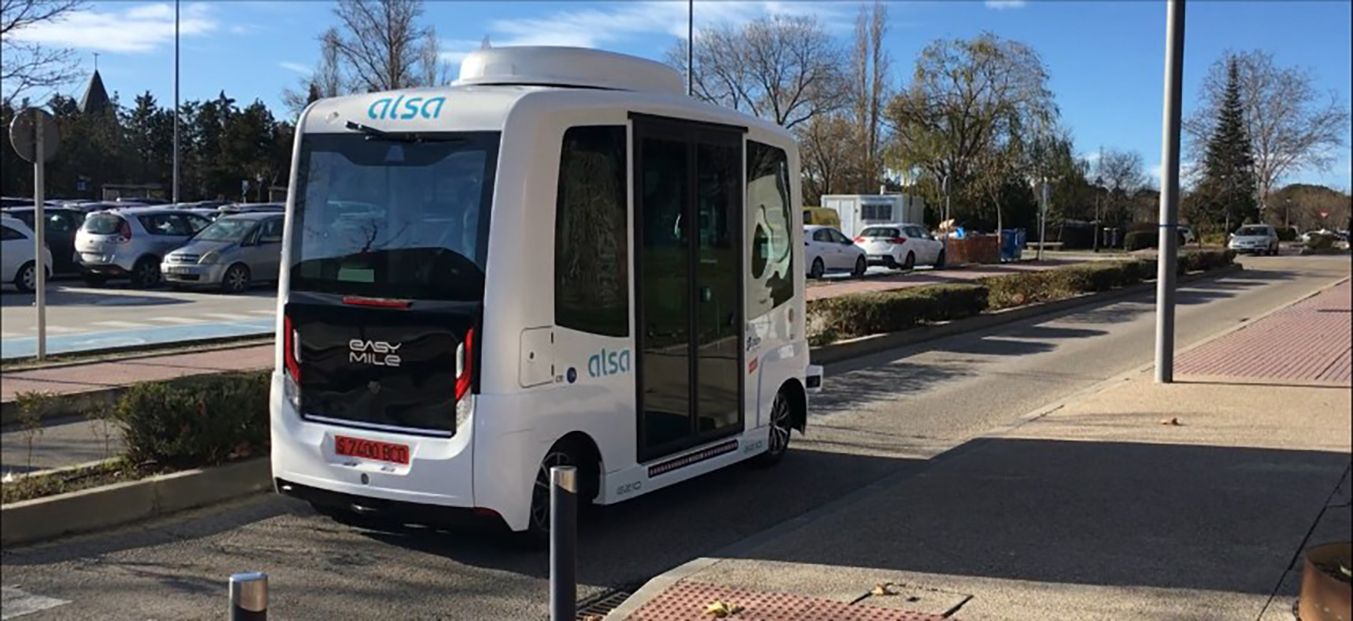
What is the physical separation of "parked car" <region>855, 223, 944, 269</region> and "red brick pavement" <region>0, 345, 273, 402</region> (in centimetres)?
2479

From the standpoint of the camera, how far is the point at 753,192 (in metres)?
7.98

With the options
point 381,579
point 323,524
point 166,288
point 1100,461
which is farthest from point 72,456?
point 166,288

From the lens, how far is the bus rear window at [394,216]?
6035 mm

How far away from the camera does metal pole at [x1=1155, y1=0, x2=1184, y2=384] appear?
40.8ft

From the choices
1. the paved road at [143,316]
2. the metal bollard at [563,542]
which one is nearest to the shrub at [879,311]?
the paved road at [143,316]

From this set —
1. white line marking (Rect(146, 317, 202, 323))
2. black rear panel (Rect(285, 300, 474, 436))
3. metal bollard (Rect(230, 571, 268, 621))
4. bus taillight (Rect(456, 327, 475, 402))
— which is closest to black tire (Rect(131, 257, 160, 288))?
white line marking (Rect(146, 317, 202, 323))

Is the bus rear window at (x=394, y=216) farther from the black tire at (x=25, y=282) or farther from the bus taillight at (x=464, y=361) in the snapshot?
the black tire at (x=25, y=282)

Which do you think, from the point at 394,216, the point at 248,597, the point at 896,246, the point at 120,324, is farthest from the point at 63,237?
the point at 896,246

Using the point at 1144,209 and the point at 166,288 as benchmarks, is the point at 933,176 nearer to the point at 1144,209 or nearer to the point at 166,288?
the point at 1144,209

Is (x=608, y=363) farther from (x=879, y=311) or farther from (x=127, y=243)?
(x=127, y=243)

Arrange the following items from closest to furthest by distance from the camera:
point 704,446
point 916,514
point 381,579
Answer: point 381,579 → point 916,514 → point 704,446

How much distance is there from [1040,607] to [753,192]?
3.69 m

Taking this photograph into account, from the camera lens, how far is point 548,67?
7.00m

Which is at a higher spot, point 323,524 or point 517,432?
point 517,432
